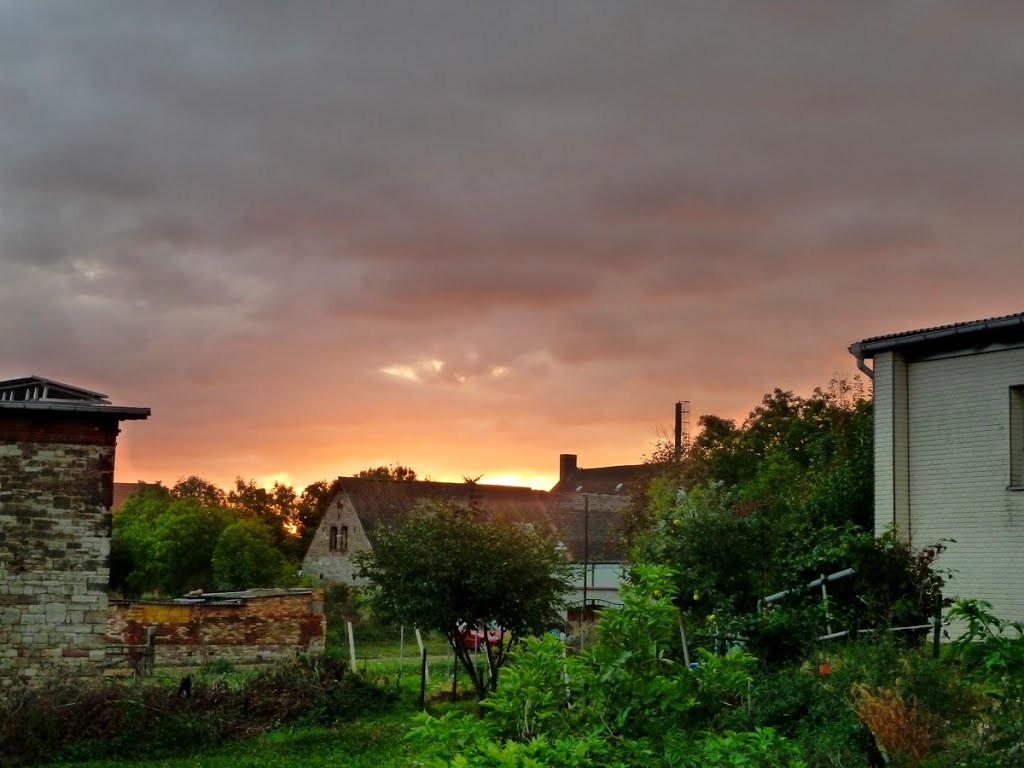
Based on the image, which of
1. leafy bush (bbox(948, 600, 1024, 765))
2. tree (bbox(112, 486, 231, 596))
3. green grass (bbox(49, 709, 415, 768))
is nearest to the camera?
leafy bush (bbox(948, 600, 1024, 765))

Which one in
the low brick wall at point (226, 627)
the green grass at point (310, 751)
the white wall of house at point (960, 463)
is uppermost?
the white wall of house at point (960, 463)

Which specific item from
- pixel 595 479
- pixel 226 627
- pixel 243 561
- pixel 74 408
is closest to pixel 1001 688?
pixel 74 408

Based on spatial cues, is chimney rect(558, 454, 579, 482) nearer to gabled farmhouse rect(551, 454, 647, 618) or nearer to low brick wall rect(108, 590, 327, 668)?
gabled farmhouse rect(551, 454, 647, 618)

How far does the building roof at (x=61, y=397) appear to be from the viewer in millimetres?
17922

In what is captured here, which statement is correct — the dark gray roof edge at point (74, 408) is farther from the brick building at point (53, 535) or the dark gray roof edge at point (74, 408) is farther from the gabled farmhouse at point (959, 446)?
the gabled farmhouse at point (959, 446)

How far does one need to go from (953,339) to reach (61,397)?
15.0 meters

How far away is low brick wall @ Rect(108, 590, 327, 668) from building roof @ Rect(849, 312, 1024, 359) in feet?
44.1

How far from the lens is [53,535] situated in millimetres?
17922

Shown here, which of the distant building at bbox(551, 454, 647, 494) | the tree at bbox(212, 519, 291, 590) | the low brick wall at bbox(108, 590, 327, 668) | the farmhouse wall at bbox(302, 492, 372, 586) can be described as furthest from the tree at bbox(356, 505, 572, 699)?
the distant building at bbox(551, 454, 647, 494)

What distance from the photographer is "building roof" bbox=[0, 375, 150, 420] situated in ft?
58.8

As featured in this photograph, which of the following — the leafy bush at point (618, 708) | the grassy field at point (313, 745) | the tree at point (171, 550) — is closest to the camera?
the leafy bush at point (618, 708)

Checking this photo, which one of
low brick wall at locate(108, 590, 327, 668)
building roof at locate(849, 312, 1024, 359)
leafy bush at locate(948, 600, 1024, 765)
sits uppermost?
building roof at locate(849, 312, 1024, 359)

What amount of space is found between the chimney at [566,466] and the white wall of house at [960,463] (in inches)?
2504

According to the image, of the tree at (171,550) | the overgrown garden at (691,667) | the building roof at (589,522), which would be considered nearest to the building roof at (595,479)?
the building roof at (589,522)
